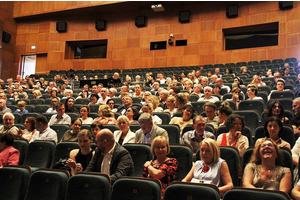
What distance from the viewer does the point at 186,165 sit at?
2010 millimetres

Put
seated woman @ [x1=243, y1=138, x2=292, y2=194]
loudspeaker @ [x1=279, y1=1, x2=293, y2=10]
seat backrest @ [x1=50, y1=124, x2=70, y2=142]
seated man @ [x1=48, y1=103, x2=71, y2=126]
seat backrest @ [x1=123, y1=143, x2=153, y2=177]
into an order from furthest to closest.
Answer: loudspeaker @ [x1=279, y1=1, x2=293, y2=10] → seated man @ [x1=48, y1=103, x2=71, y2=126] → seat backrest @ [x1=50, y1=124, x2=70, y2=142] → seat backrest @ [x1=123, y1=143, x2=153, y2=177] → seated woman @ [x1=243, y1=138, x2=292, y2=194]

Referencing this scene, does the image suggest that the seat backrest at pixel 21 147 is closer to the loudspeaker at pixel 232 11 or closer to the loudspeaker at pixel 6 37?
the loudspeaker at pixel 232 11

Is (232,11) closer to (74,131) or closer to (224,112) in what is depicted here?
(224,112)

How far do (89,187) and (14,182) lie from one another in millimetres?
574

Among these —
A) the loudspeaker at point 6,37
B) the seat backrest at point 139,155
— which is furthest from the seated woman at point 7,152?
the loudspeaker at point 6,37

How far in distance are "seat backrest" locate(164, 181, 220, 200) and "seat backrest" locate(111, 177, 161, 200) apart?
9cm

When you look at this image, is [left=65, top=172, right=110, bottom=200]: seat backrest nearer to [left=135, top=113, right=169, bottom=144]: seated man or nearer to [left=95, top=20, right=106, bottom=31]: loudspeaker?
[left=135, top=113, right=169, bottom=144]: seated man

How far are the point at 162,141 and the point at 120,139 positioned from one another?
0.80 metres

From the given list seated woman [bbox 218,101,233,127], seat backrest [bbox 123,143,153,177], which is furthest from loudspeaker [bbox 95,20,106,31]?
seat backrest [bbox 123,143,153,177]

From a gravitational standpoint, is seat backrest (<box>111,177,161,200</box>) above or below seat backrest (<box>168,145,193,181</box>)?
below

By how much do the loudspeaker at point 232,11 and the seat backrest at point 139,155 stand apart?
23.2ft

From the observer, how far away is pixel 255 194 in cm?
129

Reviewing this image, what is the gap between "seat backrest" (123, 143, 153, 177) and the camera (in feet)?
6.97

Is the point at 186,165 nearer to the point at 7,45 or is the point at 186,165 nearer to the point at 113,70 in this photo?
the point at 113,70
